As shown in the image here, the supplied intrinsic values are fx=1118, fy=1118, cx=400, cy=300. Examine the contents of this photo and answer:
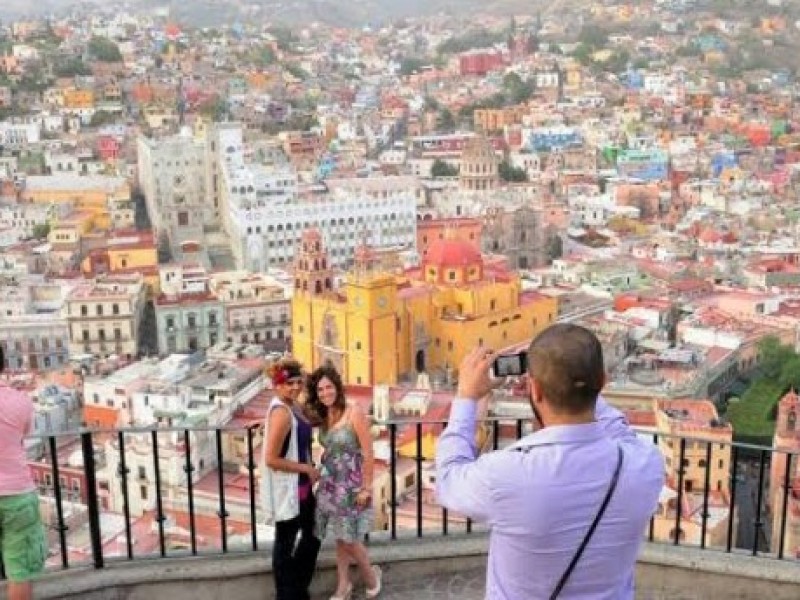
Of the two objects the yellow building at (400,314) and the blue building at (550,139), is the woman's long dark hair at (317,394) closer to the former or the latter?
the yellow building at (400,314)

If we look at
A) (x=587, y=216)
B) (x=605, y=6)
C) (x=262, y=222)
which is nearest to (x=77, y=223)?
(x=262, y=222)

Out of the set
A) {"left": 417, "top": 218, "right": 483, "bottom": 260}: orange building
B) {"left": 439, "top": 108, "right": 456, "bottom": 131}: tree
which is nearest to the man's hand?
{"left": 417, "top": 218, "right": 483, "bottom": 260}: orange building

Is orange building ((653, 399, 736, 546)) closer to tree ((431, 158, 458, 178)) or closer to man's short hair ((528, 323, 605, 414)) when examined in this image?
man's short hair ((528, 323, 605, 414))

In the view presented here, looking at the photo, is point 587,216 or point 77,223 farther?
point 587,216

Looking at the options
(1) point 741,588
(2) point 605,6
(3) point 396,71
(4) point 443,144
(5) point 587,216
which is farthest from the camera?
(2) point 605,6

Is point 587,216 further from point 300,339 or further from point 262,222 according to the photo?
point 300,339

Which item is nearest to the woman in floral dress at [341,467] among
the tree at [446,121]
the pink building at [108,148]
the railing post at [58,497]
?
the railing post at [58,497]
